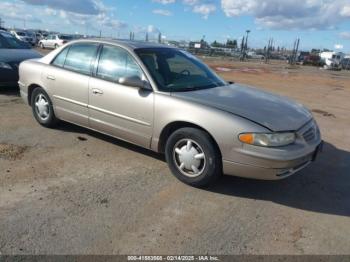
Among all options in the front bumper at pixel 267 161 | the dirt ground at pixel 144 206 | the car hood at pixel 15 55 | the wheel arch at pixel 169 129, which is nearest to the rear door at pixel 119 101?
the wheel arch at pixel 169 129

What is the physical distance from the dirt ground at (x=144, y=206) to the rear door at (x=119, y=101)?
16.5 inches

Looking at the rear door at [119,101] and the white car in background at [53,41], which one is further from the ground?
the rear door at [119,101]

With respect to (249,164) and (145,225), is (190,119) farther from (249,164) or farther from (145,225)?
(145,225)

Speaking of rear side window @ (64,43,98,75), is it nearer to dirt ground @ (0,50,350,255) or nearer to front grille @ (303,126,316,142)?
dirt ground @ (0,50,350,255)

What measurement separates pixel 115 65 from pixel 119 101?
1.85 feet

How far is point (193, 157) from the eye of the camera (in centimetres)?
422

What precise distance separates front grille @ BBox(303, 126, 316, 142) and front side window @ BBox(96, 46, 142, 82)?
2128 millimetres

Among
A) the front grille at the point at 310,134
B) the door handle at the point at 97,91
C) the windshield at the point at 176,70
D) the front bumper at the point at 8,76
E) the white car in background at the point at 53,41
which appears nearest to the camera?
the front grille at the point at 310,134

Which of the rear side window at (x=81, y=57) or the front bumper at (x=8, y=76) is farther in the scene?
the front bumper at (x=8, y=76)

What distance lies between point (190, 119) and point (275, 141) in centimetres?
95

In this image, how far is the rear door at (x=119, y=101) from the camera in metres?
4.62

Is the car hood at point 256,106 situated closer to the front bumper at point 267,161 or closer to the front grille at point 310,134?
the front grille at point 310,134

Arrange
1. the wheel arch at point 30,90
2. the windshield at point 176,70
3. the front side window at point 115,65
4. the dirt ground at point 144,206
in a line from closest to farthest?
the dirt ground at point 144,206 < the windshield at point 176,70 < the front side window at point 115,65 < the wheel arch at point 30,90

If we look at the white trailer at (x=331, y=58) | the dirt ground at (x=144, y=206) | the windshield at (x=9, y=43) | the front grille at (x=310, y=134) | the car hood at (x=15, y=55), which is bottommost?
the white trailer at (x=331, y=58)
